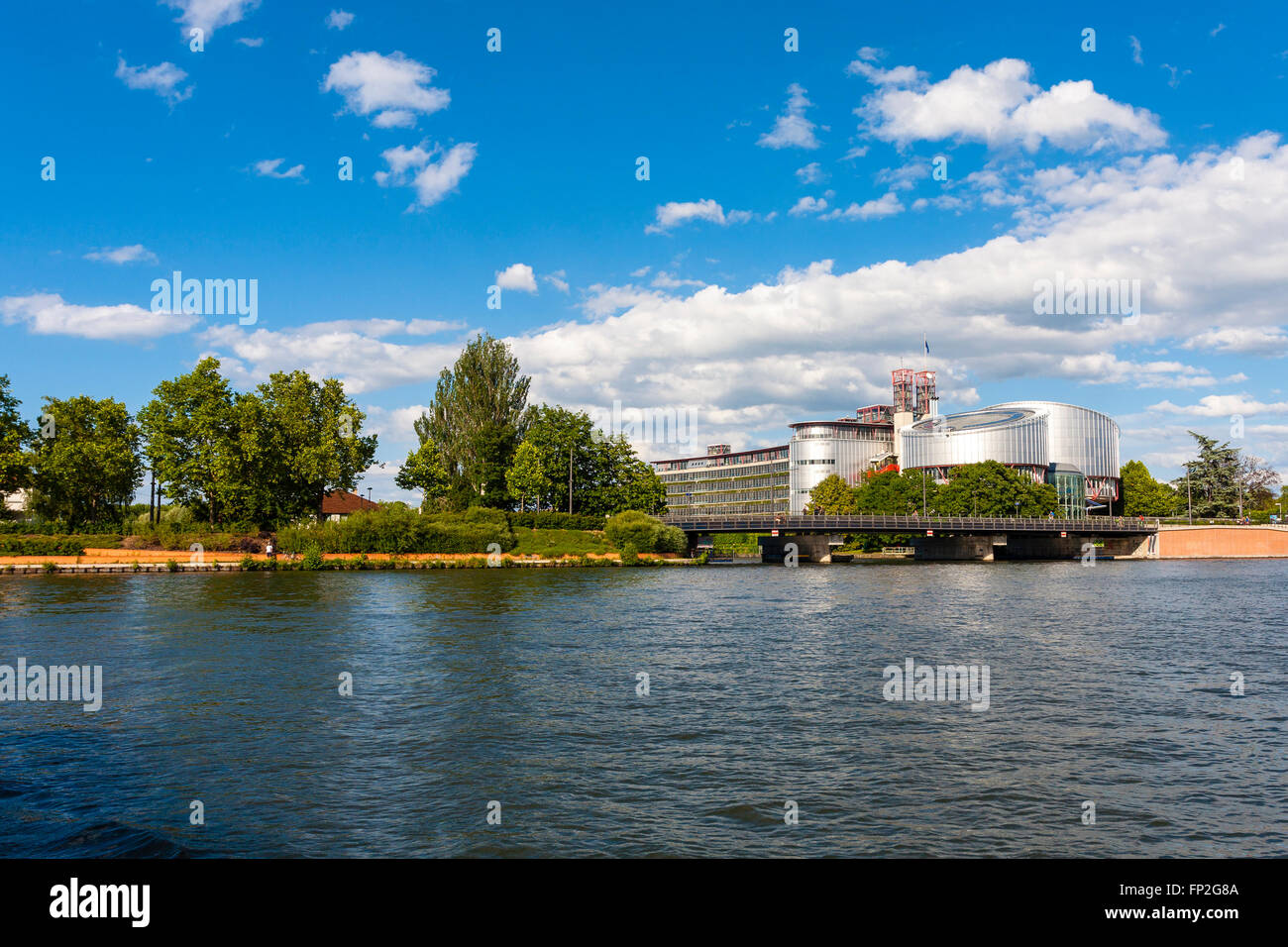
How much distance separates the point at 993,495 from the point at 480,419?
91956mm

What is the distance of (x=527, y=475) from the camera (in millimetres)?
109188

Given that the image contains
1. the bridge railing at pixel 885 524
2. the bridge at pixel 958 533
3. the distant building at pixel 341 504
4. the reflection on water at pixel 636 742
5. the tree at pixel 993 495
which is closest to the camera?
the reflection on water at pixel 636 742

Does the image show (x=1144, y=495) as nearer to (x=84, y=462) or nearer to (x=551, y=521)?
(x=551, y=521)

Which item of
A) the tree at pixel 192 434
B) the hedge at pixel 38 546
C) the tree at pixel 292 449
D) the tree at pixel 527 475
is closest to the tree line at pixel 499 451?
the tree at pixel 527 475

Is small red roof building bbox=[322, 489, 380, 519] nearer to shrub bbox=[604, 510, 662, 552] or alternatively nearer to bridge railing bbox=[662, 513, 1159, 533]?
shrub bbox=[604, 510, 662, 552]

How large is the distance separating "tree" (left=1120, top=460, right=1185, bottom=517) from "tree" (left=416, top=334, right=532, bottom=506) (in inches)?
5645

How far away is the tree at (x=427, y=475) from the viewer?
111000mm

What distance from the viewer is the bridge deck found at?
118250 millimetres

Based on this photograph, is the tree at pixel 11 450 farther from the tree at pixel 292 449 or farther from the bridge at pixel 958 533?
the bridge at pixel 958 533

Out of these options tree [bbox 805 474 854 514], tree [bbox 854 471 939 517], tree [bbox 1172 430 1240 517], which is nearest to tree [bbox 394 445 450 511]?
tree [bbox 854 471 939 517]

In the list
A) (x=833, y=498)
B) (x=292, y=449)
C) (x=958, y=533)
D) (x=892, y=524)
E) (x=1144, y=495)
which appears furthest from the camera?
(x=833, y=498)

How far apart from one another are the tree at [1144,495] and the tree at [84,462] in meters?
187

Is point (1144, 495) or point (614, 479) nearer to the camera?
point (614, 479)

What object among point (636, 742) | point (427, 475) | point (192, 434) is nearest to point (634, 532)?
point (427, 475)
